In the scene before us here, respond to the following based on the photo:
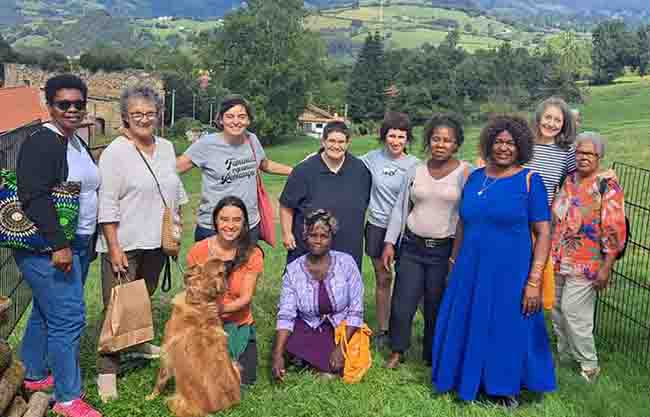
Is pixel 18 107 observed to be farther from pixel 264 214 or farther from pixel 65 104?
pixel 65 104

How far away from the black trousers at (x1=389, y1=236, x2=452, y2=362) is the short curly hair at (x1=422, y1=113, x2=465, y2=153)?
2.49 ft

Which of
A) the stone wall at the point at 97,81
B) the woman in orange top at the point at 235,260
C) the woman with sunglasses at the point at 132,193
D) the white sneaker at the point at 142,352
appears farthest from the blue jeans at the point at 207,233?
the stone wall at the point at 97,81

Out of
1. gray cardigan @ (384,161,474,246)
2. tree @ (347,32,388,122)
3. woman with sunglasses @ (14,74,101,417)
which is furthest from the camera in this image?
tree @ (347,32,388,122)

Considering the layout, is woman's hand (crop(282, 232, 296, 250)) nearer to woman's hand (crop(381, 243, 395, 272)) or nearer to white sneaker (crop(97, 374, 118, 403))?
woman's hand (crop(381, 243, 395, 272))

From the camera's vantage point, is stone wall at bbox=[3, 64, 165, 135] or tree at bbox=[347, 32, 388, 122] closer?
stone wall at bbox=[3, 64, 165, 135]

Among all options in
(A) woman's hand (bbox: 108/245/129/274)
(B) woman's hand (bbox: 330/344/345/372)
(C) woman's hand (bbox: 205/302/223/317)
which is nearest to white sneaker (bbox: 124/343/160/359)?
(A) woman's hand (bbox: 108/245/129/274)

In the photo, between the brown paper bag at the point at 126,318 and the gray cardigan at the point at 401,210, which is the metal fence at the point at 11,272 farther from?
the gray cardigan at the point at 401,210

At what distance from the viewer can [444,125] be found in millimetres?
4875

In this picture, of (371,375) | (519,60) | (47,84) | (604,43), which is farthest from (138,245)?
(604,43)

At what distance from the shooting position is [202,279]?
4.26 metres

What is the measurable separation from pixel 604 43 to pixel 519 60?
1653 cm

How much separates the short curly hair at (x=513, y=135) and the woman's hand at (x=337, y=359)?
5.82ft

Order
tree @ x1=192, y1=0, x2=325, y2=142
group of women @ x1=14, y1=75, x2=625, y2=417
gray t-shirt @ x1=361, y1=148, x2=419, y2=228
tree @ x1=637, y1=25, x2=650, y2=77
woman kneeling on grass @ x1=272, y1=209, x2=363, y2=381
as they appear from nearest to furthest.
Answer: group of women @ x1=14, y1=75, x2=625, y2=417 < woman kneeling on grass @ x1=272, y1=209, x2=363, y2=381 < gray t-shirt @ x1=361, y1=148, x2=419, y2=228 < tree @ x1=192, y1=0, x2=325, y2=142 < tree @ x1=637, y1=25, x2=650, y2=77

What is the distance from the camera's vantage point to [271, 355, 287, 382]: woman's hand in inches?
189
